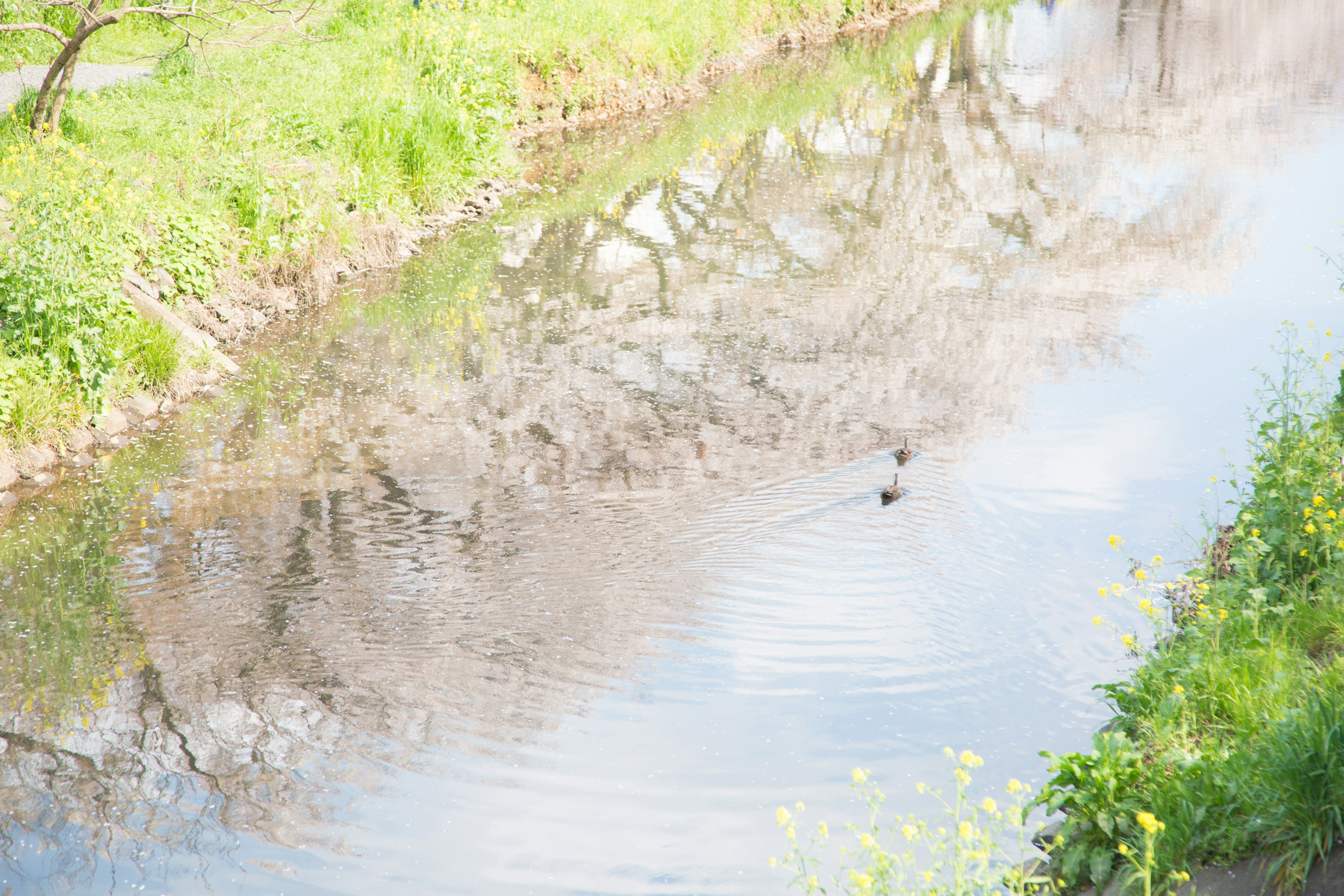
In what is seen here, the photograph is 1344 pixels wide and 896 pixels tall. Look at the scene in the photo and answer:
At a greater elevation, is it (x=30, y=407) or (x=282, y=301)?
(x=282, y=301)

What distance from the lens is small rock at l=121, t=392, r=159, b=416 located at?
8.03 meters

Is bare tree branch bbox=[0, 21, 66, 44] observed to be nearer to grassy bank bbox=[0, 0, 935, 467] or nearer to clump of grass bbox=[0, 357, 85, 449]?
grassy bank bbox=[0, 0, 935, 467]

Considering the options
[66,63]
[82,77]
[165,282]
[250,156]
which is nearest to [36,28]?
[66,63]

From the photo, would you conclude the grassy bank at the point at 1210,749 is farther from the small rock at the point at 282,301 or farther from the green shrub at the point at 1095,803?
the small rock at the point at 282,301

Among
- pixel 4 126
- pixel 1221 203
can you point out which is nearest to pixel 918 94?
pixel 1221 203

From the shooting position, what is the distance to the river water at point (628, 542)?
4.55 metres

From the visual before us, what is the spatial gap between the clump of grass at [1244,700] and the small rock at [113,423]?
22.4 ft

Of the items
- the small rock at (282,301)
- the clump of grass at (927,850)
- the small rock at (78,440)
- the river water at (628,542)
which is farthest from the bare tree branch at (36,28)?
the clump of grass at (927,850)

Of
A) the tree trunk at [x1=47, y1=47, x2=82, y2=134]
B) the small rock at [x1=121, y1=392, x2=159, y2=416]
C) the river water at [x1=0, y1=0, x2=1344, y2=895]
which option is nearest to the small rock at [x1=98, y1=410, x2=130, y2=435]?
the small rock at [x1=121, y1=392, x2=159, y2=416]

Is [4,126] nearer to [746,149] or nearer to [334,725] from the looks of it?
[334,725]

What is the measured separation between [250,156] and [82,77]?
14.8 ft

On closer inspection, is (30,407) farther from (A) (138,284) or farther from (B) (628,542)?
(B) (628,542)

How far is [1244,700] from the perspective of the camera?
157 inches

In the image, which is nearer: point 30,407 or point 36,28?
point 30,407
